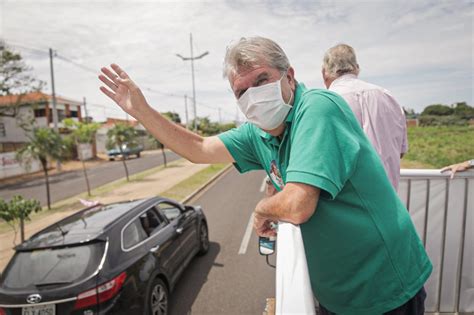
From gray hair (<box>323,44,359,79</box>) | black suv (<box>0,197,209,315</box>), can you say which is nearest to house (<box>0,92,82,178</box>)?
black suv (<box>0,197,209,315</box>)

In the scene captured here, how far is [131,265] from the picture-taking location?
365 centimetres

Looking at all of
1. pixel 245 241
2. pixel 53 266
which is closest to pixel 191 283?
pixel 245 241

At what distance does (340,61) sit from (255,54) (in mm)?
Result: 1306

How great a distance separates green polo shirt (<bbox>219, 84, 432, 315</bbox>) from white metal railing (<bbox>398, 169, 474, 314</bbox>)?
1.40 meters

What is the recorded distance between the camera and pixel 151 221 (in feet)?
15.8

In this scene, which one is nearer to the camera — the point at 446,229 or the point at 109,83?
the point at 109,83

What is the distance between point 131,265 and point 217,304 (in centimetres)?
141

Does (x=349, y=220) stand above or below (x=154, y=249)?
above

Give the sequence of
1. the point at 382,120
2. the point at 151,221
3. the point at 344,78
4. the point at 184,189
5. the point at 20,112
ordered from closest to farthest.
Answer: the point at 382,120, the point at 344,78, the point at 151,221, the point at 184,189, the point at 20,112

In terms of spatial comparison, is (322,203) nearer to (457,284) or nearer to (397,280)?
(397,280)

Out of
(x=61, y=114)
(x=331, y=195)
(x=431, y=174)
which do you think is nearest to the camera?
(x=331, y=195)

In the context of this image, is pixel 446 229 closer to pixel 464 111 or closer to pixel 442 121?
pixel 464 111

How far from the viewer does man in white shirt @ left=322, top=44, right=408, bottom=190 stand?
214 cm

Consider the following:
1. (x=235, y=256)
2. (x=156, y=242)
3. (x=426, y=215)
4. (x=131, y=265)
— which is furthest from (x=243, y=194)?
(x=426, y=215)
